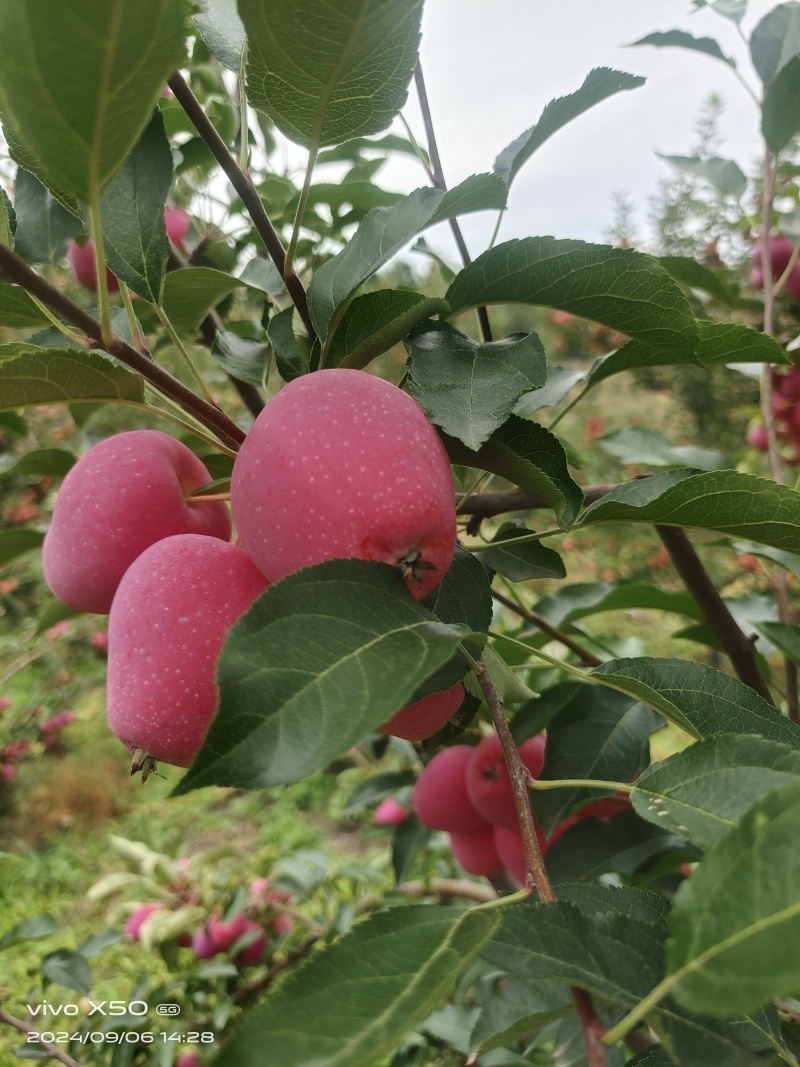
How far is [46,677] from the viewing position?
267 centimetres

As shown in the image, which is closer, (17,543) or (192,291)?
(192,291)

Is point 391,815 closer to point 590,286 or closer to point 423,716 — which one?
point 423,716

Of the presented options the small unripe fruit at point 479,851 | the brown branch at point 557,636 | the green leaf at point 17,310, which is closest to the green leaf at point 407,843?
the small unripe fruit at point 479,851

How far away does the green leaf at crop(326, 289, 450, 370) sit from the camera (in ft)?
1.12

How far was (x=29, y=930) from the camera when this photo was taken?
0.81 metres

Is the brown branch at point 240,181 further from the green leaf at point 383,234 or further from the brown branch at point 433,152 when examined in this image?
the brown branch at point 433,152

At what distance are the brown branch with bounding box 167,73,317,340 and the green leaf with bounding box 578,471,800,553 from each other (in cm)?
19

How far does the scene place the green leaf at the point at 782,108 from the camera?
0.61 metres

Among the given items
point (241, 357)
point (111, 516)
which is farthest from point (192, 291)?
point (111, 516)

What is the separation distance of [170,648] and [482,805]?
38 centimetres

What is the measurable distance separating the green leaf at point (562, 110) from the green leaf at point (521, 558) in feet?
0.68

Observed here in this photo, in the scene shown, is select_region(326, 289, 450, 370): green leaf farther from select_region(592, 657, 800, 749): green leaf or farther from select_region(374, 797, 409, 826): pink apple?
select_region(374, 797, 409, 826): pink apple

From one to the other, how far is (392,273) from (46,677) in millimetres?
2783

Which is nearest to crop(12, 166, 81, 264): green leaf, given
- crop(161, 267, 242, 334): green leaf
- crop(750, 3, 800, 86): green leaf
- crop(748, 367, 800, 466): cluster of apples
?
crop(161, 267, 242, 334): green leaf
